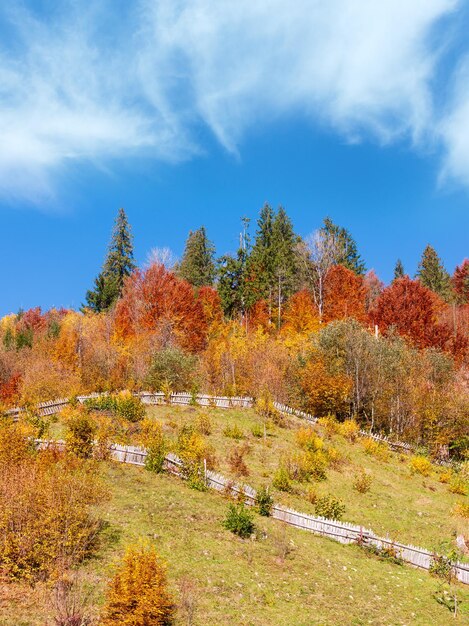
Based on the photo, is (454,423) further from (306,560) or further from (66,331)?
(66,331)

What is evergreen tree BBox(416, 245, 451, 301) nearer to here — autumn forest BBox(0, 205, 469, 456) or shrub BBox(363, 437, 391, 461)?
autumn forest BBox(0, 205, 469, 456)

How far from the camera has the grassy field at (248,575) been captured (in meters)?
10.3

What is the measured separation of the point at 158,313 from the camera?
49875mm

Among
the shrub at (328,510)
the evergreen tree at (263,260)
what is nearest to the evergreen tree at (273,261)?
the evergreen tree at (263,260)

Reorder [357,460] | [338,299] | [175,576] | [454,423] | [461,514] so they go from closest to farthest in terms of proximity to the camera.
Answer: [175,576]
[461,514]
[357,460]
[454,423]
[338,299]

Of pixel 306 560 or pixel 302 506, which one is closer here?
pixel 306 560

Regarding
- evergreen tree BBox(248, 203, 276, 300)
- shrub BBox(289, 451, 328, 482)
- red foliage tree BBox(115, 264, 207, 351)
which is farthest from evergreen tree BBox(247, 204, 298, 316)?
shrub BBox(289, 451, 328, 482)

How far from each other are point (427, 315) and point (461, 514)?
108 feet

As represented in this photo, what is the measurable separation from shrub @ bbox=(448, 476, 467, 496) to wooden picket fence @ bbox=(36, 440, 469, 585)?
10066mm

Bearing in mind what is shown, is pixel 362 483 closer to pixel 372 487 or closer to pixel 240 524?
pixel 372 487

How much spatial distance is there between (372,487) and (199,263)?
175ft

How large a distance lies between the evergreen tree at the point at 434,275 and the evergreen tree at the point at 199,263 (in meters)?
33.6

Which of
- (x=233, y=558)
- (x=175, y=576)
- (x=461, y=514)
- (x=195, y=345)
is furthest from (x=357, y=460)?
(x=195, y=345)

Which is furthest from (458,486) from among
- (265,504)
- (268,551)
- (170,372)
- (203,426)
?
(170,372)
